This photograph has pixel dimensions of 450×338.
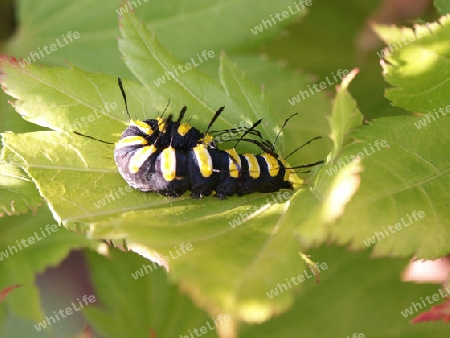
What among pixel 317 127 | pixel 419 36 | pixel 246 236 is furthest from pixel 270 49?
pixel 246 236

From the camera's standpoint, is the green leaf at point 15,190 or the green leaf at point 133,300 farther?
the green leaf at point 133,300

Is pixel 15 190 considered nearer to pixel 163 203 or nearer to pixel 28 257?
pixel 163 203

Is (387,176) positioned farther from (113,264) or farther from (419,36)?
(113,264)

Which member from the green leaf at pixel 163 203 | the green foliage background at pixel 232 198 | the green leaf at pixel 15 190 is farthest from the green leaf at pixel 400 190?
the green leaf at pixel 15 190

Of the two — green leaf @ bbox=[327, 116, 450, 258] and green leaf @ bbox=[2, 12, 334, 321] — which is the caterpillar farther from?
green leaf @ bbox=[327, 116, 450, 258]

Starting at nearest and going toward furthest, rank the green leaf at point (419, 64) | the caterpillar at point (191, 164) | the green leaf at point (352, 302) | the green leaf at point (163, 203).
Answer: the green leaf at point (163, 203) → the green leaf at point (419, 64) → the caterpillar at point (191, 164) → the green leaf at point (352, 302)

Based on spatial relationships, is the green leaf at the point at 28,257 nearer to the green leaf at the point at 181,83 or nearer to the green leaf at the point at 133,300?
the green leaf at the point at 133,300

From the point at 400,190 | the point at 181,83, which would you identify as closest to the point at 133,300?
the point at 181,83
